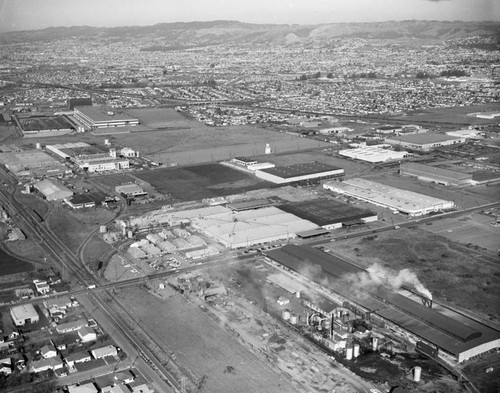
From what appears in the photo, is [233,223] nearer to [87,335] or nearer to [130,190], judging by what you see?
[130,190]

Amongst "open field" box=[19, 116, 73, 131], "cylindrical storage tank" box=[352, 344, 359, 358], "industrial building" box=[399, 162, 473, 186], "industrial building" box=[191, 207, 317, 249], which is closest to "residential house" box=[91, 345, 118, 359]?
"cylindrical storage tank" box=[352, 344, 359, 358]

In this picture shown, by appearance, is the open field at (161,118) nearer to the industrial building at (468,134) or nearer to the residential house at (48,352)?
the industrial building at (468,134)

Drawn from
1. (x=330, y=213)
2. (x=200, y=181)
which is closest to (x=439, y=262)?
(x=330, y=213)

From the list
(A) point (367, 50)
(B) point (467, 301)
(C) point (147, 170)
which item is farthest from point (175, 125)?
(A) point (367, 50)

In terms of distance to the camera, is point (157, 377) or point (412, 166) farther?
point (412, 166)

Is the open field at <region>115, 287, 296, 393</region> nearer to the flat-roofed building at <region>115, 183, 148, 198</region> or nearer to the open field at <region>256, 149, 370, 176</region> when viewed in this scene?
the flat-roofed building at <region>115, 183, 148, 198</region>

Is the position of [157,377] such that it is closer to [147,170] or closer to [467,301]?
[467,301]
